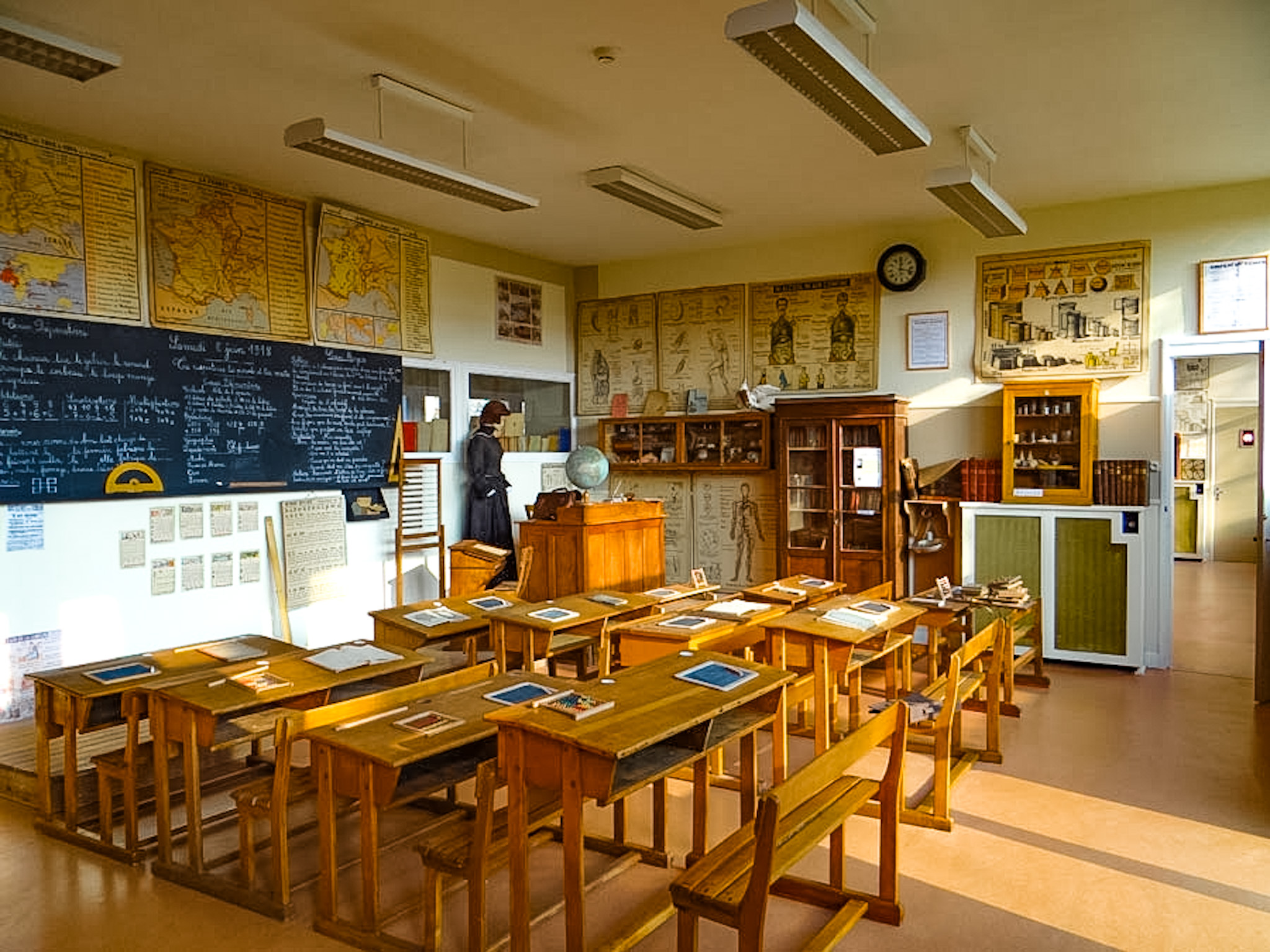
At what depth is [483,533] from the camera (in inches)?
310

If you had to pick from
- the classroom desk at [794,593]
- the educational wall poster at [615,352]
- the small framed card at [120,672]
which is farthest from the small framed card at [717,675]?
the educational wall poster at [615,352]

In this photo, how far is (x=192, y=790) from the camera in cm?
337

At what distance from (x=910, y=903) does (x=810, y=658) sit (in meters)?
1.46

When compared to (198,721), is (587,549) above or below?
above

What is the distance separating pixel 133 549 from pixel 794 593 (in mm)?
4035

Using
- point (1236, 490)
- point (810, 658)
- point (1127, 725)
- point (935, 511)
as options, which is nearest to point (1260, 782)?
point (1127, 725)

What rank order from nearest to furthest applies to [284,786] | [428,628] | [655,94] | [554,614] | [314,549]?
[284,786] → [428,628] → [554,614] → [655,94] → [314,549]

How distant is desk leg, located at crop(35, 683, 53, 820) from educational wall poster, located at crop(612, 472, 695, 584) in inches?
218

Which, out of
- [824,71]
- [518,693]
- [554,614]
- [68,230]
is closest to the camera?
[518,693]

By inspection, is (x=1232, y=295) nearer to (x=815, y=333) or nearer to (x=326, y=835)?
(x=815, y=333)

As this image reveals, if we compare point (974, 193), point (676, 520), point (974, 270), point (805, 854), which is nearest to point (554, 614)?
point (805, 854)

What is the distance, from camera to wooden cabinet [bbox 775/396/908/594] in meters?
7.45

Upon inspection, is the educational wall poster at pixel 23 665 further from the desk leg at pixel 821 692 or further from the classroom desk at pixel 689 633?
the desk leg at pixel 821 692

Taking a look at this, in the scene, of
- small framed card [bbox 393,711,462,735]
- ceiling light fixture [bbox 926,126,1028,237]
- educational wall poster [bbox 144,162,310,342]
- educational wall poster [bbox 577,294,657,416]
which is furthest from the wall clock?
small framed card [bbox 393,711,462,735]
